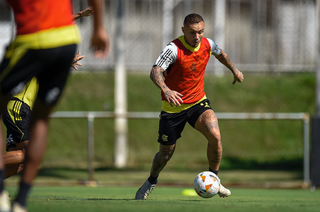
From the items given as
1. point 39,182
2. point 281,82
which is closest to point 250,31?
point 281,82

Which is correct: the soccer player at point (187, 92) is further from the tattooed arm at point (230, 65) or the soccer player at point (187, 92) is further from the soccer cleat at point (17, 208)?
the soccer cleat at point (17, 208)

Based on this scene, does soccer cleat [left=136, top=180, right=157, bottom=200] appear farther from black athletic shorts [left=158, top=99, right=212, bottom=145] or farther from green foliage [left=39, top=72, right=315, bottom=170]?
green foliage [left=39, top=72, right=315, bottom=170]

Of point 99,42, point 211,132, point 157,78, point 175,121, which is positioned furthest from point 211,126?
point 99,42

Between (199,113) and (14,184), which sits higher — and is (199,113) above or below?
above

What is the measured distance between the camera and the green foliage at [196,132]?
14.1m

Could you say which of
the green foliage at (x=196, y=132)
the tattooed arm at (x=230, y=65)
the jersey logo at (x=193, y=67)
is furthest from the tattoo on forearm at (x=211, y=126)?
the green foliage at (x=196, y=132)

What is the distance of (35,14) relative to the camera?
3.57 metres

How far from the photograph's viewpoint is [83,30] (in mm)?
16484

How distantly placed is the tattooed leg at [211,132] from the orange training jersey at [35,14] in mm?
3407

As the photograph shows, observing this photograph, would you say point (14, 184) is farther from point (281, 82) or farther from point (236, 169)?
point (281, 82)

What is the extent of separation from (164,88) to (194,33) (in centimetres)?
100

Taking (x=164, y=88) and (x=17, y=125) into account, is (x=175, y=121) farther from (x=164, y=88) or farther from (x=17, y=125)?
(x=17, y=125)

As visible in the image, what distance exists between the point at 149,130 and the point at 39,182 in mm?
5088

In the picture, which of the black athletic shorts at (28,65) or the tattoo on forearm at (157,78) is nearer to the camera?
the black athletic shorts at (28,65)
